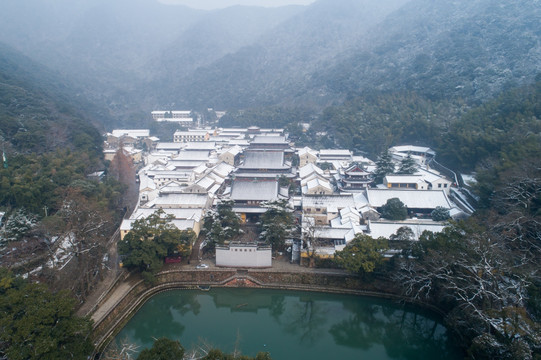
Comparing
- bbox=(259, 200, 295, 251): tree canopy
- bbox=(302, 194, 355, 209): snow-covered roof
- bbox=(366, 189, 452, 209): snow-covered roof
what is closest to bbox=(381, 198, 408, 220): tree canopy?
bbox=(366, 189, 452, 209): snow-covered roof

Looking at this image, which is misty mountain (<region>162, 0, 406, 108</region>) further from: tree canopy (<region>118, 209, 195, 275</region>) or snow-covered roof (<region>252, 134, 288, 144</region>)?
tree canopy (<region>118, 209, 195, 275</region>)

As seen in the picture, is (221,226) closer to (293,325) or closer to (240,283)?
(240,283)

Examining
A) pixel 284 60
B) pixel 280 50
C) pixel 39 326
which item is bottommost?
pixel 39 326

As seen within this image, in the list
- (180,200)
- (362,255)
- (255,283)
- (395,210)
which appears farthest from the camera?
(180,200)

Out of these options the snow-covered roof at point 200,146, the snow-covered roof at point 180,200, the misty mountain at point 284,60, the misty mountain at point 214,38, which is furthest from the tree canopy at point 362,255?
the misty mountain at point 214,38

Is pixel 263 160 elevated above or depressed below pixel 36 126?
below

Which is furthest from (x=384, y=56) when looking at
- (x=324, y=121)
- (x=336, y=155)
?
(x=336, y=155)

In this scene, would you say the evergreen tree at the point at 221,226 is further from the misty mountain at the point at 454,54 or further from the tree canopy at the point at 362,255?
the misty mountain at the point at 454,54

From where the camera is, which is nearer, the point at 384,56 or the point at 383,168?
the point at 383,168
